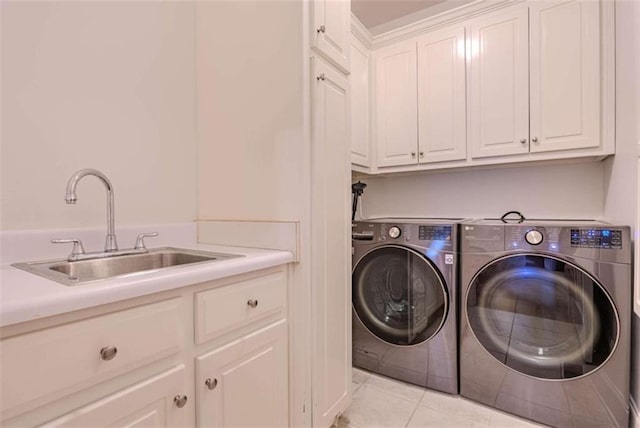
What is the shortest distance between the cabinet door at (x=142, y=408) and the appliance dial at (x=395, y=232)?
1.32 meters

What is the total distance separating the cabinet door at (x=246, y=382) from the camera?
89 centimetres

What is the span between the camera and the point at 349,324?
1.49m

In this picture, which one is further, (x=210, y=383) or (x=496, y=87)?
(x=496, y=87)

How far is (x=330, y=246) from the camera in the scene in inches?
52.6

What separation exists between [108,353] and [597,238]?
1.82m

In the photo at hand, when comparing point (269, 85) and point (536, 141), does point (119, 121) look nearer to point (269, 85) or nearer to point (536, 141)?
point (269, 85)

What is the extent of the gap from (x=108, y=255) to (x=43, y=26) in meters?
0.81

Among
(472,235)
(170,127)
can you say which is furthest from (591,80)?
(170,127)

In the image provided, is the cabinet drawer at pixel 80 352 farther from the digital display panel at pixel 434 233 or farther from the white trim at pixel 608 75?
the white trim at pixel 608 75

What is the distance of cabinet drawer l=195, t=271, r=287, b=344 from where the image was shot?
0.88 m

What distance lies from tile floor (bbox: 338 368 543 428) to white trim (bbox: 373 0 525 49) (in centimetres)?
231

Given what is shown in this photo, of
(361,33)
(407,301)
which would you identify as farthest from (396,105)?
(407,301)

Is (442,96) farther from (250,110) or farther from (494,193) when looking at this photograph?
(250,110)

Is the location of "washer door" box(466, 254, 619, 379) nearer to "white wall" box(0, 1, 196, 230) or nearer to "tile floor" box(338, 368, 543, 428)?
"tile floor" box(338, 368, 543, 428)
